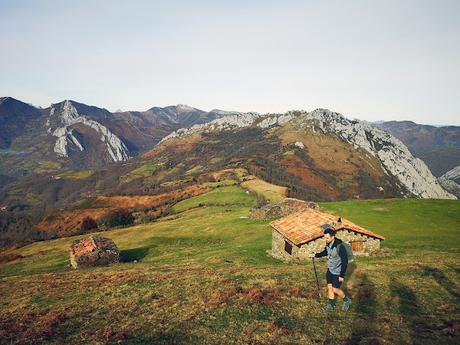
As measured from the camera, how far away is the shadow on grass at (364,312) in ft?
51.1

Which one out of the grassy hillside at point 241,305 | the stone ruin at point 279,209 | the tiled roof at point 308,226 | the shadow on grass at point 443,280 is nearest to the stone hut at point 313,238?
the tiled roof at point 308,226

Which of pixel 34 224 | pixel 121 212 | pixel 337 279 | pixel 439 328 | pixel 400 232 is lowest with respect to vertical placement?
pixel 34 224

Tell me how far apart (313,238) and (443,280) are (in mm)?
15027

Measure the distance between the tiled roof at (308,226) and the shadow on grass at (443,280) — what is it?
12.0 m

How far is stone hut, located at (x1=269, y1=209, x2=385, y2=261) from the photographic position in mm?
37969

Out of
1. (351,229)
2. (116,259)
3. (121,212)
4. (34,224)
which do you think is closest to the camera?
(351,229)

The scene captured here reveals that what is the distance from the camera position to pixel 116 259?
4894 cm

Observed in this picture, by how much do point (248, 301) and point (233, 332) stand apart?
4143 millimetres

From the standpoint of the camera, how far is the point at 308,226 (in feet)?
131

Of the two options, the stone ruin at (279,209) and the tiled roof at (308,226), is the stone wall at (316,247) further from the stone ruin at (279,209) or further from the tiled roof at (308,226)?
the stone ruin at (279,209)

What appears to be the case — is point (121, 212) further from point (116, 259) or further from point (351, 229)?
point (351, 229)

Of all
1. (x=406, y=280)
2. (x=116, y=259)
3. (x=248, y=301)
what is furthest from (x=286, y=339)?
(x=116, y=259)

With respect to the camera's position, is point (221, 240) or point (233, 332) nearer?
point (233, 332)

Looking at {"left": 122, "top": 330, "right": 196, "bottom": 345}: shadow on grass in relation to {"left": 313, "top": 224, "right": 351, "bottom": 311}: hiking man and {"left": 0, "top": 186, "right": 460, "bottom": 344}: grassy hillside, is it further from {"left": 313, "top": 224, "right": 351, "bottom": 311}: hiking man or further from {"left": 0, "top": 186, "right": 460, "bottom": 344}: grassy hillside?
{"left": 313, "top": 224, "right": 351, "bottom": 311}: hiking man
